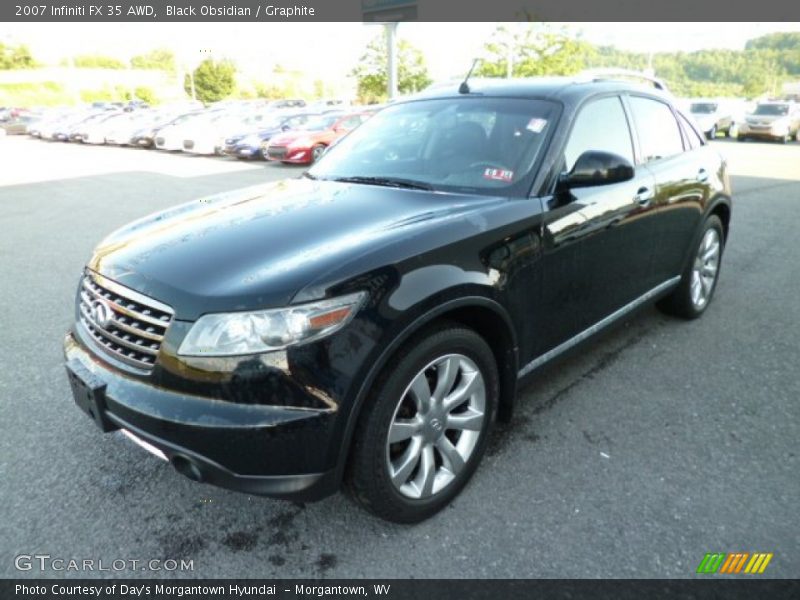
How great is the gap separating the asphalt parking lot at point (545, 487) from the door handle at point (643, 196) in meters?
1.07

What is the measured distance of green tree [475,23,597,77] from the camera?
37312mm

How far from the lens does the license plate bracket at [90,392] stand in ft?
7.22

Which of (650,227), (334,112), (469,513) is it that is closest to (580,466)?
(469,513)

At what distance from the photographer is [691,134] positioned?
4398 mm

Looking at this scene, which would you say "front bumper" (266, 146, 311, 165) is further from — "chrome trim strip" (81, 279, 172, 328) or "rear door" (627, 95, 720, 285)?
"chrome trim strip" (81, 279, 172, 328)

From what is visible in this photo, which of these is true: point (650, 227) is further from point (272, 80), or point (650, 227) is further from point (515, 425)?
point (272, 80)

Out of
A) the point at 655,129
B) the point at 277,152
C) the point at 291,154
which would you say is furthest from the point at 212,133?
the point at 655,129

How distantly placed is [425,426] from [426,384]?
0.18 meters

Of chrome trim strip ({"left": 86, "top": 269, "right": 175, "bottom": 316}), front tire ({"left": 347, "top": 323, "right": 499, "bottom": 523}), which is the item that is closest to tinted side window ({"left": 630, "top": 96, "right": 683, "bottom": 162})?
front tire ({"left": 347, "top": 323, "right": 499, "bottom": 523})

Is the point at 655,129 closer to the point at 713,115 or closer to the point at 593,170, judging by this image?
the point at 593,170

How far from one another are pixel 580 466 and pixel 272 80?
80.5m

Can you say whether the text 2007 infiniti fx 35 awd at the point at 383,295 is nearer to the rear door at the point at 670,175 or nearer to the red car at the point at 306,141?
the rear door at the point at 670,175

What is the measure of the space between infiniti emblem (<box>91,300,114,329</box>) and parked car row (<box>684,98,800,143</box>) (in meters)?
25.6
